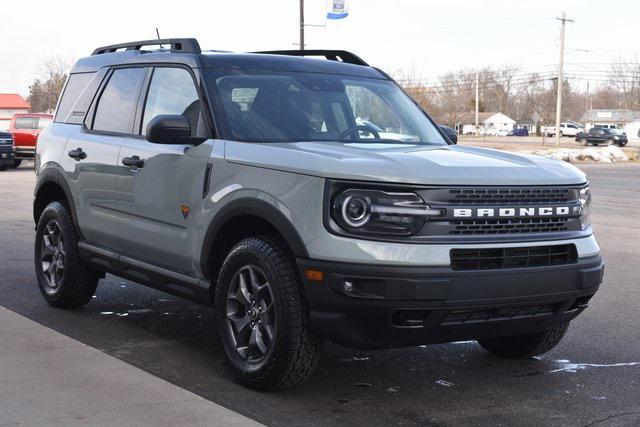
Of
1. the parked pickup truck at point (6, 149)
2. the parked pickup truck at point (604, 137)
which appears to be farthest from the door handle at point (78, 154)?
the parked pickup truck at point (604, 137)

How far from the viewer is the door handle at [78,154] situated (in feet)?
22.0

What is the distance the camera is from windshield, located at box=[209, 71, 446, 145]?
5.56 meters

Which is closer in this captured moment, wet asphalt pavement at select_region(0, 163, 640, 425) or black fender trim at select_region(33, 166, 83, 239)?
wet asphalt pavement at select_region(0, 163, 640, 425)

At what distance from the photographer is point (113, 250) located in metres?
6.38

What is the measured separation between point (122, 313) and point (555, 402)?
3.53 meters

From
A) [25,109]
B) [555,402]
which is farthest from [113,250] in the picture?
[25,109]

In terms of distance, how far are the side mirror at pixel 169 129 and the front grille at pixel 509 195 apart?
174 centimetres

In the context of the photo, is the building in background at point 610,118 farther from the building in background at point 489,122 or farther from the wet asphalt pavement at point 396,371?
the wet asphalt pavement at point 396,371

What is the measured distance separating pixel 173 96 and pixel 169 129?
72cm

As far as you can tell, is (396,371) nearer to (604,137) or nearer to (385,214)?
(385,214)

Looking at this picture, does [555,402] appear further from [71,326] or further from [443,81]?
[443,81]

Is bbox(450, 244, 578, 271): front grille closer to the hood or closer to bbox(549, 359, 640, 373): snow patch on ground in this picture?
the hood

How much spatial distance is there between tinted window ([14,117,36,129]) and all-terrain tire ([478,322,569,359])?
27.5 metres

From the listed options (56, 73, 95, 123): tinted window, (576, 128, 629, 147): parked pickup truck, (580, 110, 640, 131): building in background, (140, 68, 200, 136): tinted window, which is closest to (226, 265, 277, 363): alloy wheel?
(140, 68, 200, 136): tinted window
